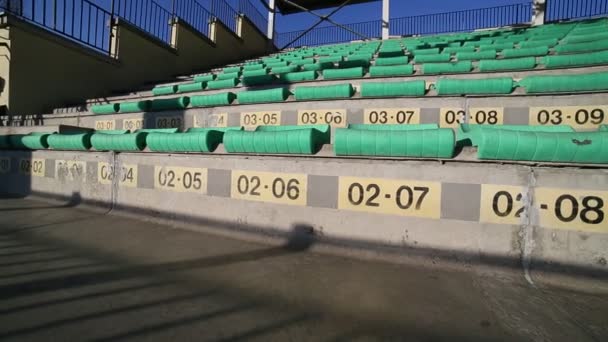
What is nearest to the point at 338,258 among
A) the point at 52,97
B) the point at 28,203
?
the point at 28,203

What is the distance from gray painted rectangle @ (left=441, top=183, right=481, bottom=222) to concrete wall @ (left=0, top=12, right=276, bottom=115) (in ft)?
30.7

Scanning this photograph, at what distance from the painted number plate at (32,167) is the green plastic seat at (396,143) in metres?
4.55

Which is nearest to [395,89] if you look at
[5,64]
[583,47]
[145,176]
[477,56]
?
[145,176]

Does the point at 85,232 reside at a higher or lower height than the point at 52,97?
lower

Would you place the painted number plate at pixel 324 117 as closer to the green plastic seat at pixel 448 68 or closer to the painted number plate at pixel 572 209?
the green plastic seat at pixel 448 68

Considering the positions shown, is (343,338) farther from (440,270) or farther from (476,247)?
(476,247)

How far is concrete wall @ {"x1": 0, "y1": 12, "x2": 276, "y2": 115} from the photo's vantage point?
6598 millimetres

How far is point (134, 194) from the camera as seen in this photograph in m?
3.31

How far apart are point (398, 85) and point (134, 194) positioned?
4126 mm

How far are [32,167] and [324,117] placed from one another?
466 cm

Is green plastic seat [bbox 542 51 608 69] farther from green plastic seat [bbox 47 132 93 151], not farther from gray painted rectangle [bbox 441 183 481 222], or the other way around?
green plastic seat [bbox 47 132 93 151]

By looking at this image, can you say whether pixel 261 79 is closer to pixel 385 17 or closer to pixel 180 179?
pixel 180 179

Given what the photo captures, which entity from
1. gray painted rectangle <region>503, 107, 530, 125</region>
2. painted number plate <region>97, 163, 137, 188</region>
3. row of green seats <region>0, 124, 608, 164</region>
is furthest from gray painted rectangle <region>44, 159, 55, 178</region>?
gray painted rectangle <region>503, 107, 530, 125</region>

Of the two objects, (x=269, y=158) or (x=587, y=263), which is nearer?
(x=587, y=263)
